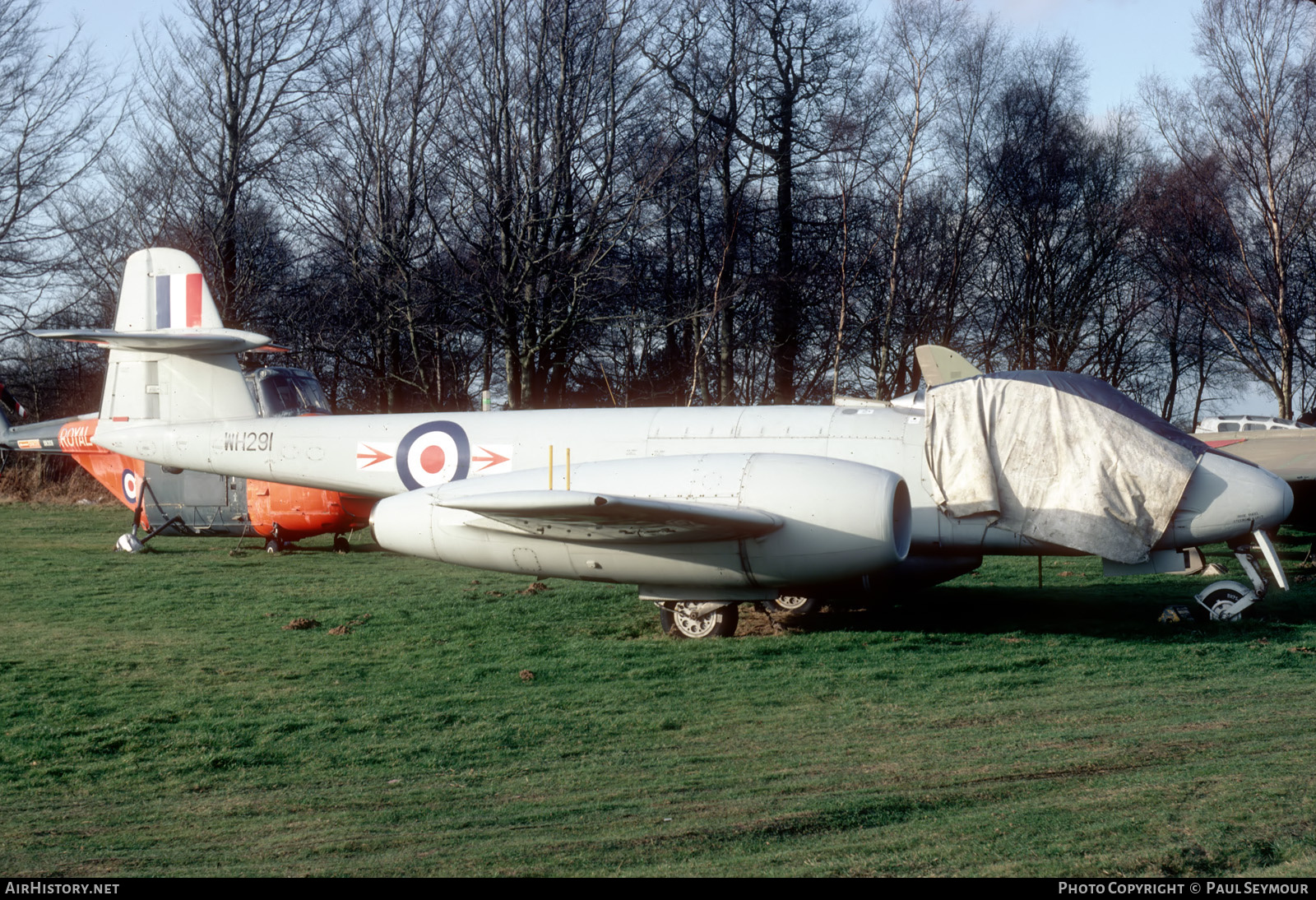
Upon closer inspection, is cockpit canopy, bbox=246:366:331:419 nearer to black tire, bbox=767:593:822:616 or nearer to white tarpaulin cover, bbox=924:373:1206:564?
black tire, bbox=767:593:822:616

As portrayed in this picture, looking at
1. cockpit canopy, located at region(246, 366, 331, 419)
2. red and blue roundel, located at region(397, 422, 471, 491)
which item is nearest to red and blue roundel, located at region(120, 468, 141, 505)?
cockpit canopy, located at region(246, 366, 331, 419)

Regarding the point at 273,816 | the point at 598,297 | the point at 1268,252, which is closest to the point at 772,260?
the point at 598,297

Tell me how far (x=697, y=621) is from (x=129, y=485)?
12089 millimetres

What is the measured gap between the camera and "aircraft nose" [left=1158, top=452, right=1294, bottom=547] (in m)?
8.20

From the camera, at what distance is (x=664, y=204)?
2297 cm

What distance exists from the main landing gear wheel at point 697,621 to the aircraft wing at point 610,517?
1.01 meters

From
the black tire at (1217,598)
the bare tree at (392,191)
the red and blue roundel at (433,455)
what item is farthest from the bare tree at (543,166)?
the black tire at (1217,598)

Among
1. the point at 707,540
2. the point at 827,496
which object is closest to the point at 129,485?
the point at 707,540

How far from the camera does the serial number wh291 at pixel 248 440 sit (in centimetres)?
1078

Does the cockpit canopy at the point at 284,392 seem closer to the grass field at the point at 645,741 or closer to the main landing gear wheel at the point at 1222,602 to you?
the grass field at the point at 645,741

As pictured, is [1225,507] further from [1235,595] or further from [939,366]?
[939,366]

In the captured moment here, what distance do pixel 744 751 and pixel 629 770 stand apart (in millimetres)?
685

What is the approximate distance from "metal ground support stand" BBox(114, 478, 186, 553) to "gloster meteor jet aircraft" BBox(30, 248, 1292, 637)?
8.06 metres

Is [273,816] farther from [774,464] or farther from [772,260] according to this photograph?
[772,260]
